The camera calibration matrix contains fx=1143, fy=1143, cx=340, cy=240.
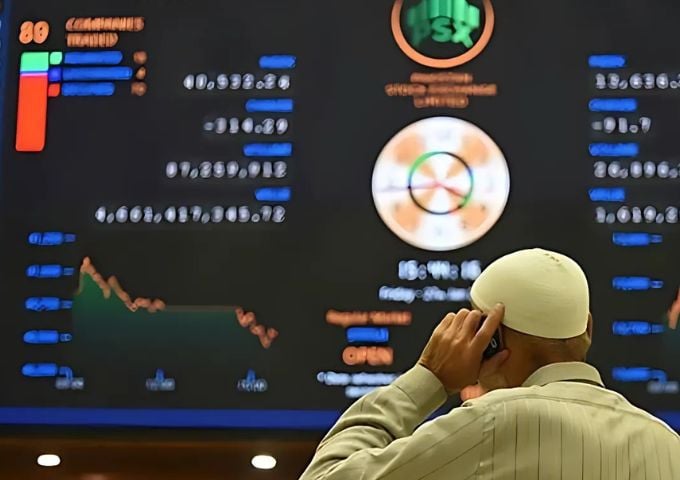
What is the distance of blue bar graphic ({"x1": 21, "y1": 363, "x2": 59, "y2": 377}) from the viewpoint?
8.43ft

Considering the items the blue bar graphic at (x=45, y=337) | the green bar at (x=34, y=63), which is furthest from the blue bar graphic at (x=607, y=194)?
the green bar at (x=34, y=63)

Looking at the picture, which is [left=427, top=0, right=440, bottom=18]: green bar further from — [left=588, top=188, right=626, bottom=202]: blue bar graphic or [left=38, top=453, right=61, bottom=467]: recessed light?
[left=38, top=453, right=61, bottom=467]: recessed light

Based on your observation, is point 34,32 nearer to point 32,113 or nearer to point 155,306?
point 32,113

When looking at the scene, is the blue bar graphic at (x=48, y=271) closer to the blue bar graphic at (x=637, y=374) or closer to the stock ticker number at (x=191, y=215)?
the stock ticker number at (x=191, y=215)

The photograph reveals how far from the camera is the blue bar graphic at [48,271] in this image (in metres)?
2.63

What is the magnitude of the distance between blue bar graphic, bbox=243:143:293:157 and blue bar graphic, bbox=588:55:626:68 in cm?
73

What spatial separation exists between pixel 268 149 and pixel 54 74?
0.57m

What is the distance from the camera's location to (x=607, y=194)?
257 cm

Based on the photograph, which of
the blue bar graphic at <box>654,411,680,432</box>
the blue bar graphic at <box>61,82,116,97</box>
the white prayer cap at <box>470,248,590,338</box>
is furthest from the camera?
the blue bar graphic at <box>61,82,116,97</box>

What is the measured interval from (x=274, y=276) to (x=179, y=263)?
223 mm

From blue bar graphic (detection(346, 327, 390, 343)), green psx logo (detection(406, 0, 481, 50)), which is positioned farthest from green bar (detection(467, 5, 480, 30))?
blue bar graphic (detection(346, 327, 390, 343))

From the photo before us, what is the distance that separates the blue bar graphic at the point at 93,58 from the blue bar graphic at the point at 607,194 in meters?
1.16

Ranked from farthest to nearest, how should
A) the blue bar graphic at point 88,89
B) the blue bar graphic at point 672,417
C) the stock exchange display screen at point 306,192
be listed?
the blue bar graphic at point 88,89 < the stock exchange display screen at point 306,192 < the blue bar graphic at point 672,417

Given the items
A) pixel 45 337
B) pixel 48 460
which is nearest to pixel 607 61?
pixel 45 337
